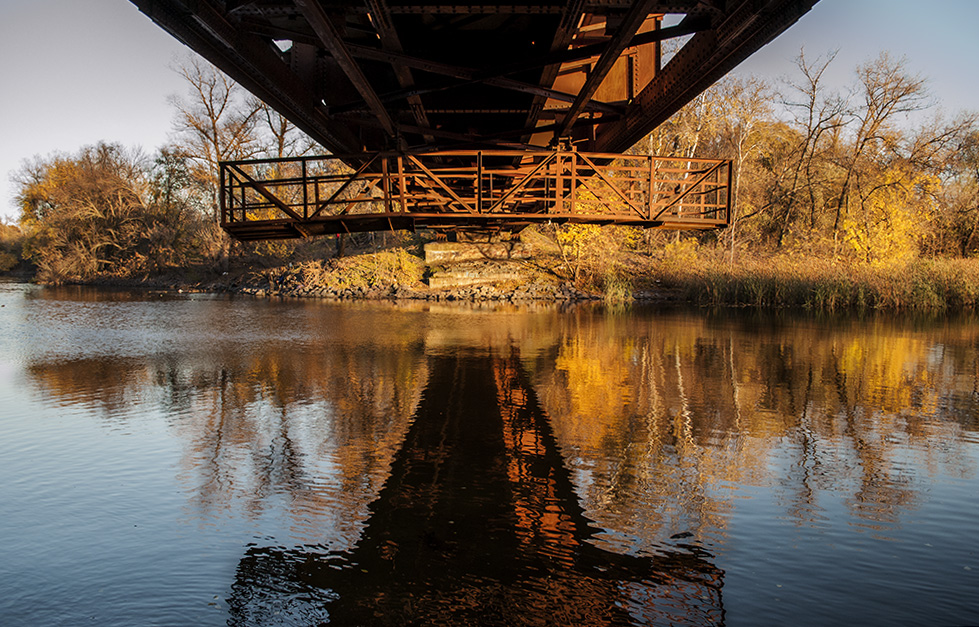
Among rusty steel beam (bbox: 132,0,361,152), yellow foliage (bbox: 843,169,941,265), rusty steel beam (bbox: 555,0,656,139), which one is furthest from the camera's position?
yellow foliage (bbox: 843,169,941,265)

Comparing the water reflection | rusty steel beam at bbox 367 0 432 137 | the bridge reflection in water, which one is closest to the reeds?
the water reflection

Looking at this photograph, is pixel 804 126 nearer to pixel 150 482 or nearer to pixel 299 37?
pixel 299 37

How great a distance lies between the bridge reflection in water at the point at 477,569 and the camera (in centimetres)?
447

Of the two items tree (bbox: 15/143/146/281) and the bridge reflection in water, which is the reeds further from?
tree (bbox: 15/143/146/281)

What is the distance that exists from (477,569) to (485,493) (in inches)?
66.5

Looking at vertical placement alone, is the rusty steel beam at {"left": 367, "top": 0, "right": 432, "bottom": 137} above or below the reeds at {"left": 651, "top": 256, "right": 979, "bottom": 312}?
above

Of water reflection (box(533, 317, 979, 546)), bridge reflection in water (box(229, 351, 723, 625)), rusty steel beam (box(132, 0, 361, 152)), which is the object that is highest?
rusty steel beam (box(132, 0, 361, 152))

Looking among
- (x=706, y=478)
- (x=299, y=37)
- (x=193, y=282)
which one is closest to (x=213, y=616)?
(x=706, y=478)

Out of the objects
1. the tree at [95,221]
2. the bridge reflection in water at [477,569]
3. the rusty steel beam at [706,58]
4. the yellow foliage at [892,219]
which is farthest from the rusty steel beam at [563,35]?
the tree at [95,221]

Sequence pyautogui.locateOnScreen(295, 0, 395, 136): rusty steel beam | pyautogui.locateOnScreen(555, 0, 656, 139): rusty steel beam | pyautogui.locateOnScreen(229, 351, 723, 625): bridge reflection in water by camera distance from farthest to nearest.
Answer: pyautogui.locateOnScreen(555, 0, 656, 139): rusty steel beam, pyautogui.locateOnScreen(295, 0, 395, 136): rusty steel beam, pyautogui.locateOnScreen(229, 351, 723, 625): bridge reflection in water

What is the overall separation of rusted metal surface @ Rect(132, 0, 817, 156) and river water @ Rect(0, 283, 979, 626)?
4.98 meters

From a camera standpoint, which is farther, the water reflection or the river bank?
the river bank

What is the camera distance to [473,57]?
9.87 metres

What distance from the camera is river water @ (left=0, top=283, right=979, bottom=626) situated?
4.68 m
